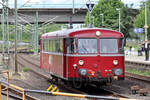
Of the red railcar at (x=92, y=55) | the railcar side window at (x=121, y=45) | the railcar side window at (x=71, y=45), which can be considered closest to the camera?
the red railcar at (x=92, y=55)

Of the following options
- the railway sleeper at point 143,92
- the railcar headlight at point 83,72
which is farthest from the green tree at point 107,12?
the railway sleeper at point 143,92

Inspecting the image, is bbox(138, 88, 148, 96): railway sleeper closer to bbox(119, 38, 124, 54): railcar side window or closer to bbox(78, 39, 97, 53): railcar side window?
bbox(119, 38, 124, 54): railcar side window

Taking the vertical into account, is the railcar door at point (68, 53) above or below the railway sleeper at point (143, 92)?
above

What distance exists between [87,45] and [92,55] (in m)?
0.48

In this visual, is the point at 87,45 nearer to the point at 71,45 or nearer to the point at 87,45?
the point at 87,45

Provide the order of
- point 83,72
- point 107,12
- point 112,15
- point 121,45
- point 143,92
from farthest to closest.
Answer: point 112,15
point 107,12
point 121,45
point 83,72
point 143,92

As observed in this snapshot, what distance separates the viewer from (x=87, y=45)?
14164mm

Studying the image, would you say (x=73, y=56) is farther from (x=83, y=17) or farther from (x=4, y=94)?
(x=83, y=17)

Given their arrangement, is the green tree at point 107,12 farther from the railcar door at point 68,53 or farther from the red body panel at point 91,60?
the railcar door at point 68,53

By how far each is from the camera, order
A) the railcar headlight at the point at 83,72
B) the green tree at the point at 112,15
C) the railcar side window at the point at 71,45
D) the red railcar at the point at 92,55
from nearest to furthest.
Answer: the railcar headlight at the point at 83,72 → the red railcar at the point at 92,55 → the railcar side window at the point at 71,45 → the green tree at the point at 112,15

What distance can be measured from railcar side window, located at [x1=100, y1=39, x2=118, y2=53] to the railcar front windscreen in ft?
0.98

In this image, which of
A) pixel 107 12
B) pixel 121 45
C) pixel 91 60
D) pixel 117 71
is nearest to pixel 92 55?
pixel 91 60

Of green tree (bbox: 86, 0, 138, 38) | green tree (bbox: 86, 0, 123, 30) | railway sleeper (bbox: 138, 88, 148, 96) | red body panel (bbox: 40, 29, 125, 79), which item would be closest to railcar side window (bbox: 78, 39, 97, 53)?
red body panel (bbox: 40, 29, 125, 79)

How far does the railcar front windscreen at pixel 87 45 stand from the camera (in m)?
14.1
